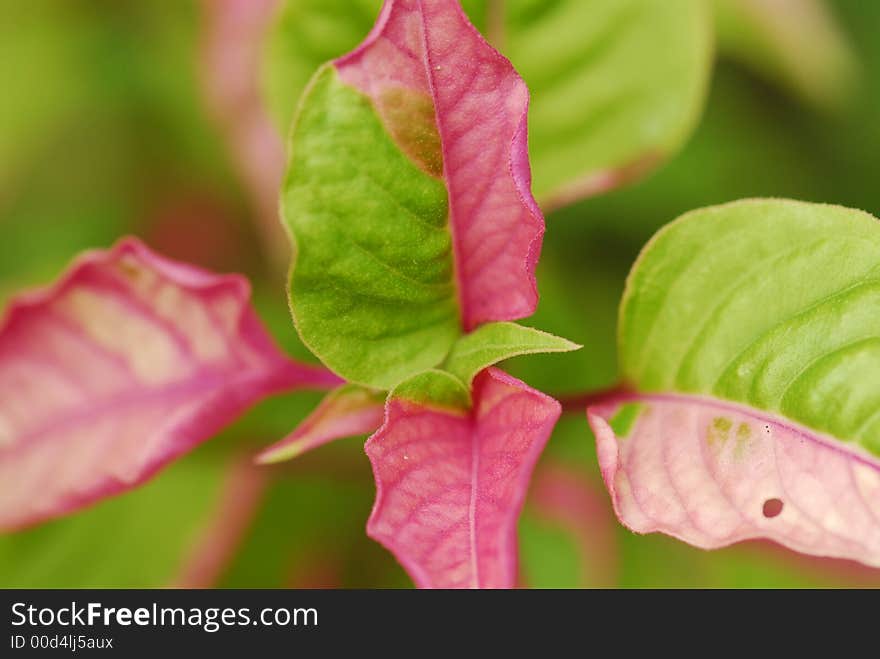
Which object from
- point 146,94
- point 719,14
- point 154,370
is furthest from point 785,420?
point 146,94

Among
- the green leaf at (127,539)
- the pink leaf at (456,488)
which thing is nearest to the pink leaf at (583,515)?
the green leaf at (127,539)

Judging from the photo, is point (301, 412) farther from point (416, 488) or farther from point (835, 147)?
point (835, 147)

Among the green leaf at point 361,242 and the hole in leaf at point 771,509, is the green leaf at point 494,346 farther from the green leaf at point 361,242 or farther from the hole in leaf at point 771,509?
the hole in leaf at point 771,509

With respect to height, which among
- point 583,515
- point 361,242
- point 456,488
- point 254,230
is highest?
point 254,230

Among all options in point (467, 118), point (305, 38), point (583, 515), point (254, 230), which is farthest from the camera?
point (254, 230)

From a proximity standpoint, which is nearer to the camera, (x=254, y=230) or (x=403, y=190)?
(x=403, y=190)

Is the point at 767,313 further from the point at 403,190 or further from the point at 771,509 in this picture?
the point at 403,190

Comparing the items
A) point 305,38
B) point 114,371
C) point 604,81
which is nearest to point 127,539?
point 114,371
